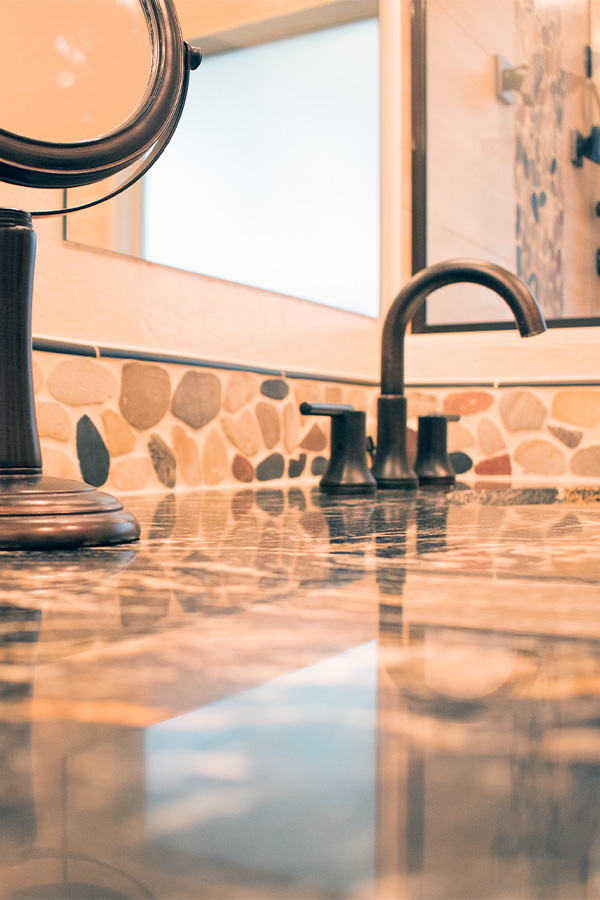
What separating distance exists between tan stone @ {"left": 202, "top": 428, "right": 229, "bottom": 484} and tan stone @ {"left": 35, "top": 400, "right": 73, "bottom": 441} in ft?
0.82

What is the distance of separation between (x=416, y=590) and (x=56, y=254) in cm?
73

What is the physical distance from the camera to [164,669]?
0.22 metres

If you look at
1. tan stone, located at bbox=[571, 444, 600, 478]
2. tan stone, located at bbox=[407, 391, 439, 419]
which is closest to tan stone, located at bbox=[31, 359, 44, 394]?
tan stone, located at bbox=[407, 391, 439, 419]

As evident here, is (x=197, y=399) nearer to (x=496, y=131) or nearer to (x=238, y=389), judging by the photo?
(x=238, y=389)

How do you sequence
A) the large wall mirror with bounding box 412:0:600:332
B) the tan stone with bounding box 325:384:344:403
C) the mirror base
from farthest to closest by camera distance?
the large wall mirror with bounding box 412:0:600:332
the tan stone with bounding box 325:384:344:403
the mirror base

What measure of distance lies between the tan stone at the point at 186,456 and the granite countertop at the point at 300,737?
717mm

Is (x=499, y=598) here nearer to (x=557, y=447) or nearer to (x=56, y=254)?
(x=56, y=254)

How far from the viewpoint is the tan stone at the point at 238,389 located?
119 centimetres

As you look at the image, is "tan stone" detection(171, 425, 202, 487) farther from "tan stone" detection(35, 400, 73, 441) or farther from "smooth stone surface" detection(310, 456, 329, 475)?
"smooth stone surface" detection(310, 456, 329, 475)

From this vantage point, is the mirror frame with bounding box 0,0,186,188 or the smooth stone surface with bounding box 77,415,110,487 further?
the smooth stone surface with bounding box 77,415,110,487

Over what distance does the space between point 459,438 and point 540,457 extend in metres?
0.15

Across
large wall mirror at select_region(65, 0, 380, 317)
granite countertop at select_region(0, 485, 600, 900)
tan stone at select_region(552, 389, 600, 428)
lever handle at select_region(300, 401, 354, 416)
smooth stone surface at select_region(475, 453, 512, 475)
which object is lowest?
granite countertop at select_region(0, 485, 600, 900)

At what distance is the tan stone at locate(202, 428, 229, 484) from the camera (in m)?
1.14

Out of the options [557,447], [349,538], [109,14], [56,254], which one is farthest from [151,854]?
[557,447]
